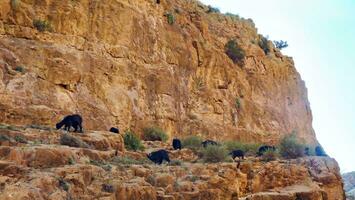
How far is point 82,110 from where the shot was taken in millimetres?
24781

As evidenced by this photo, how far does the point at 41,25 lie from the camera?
84.8 ft

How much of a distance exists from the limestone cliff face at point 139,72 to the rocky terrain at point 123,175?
4058mm

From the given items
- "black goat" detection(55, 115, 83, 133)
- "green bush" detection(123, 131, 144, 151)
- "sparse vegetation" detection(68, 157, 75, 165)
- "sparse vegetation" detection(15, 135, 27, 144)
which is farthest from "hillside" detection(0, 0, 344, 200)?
"black goat" detection(55, 115, 83, 133)

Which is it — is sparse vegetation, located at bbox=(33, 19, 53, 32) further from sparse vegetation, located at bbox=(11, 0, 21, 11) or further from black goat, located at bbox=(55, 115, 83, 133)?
black goat, located at bbox=(55, 115, 83, 133)

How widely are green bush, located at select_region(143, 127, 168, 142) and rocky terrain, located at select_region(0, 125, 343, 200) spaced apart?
10.7 ft

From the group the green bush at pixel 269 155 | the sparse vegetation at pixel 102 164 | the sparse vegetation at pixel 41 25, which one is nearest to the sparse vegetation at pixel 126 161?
the sparse vegetation at pixel 102 164

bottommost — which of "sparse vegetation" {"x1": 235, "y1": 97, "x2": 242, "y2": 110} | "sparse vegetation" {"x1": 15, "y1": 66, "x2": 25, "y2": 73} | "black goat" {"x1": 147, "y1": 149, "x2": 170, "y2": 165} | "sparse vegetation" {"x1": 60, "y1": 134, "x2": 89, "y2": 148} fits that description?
"black goat" {"x1": 147, "y1": 149, "x2": 170, "y2": 165}

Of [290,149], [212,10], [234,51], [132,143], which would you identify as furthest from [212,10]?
[132,143]

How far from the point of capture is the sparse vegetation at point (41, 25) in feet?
84.5

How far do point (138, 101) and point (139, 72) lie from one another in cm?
181

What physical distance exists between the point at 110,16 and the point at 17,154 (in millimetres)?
16087

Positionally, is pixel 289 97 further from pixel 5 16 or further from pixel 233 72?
pixel 5 16

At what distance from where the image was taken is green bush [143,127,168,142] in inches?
1100

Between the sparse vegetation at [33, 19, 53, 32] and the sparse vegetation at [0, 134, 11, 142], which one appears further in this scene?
the sparse vegetation at [33, 19, 53, 32]
